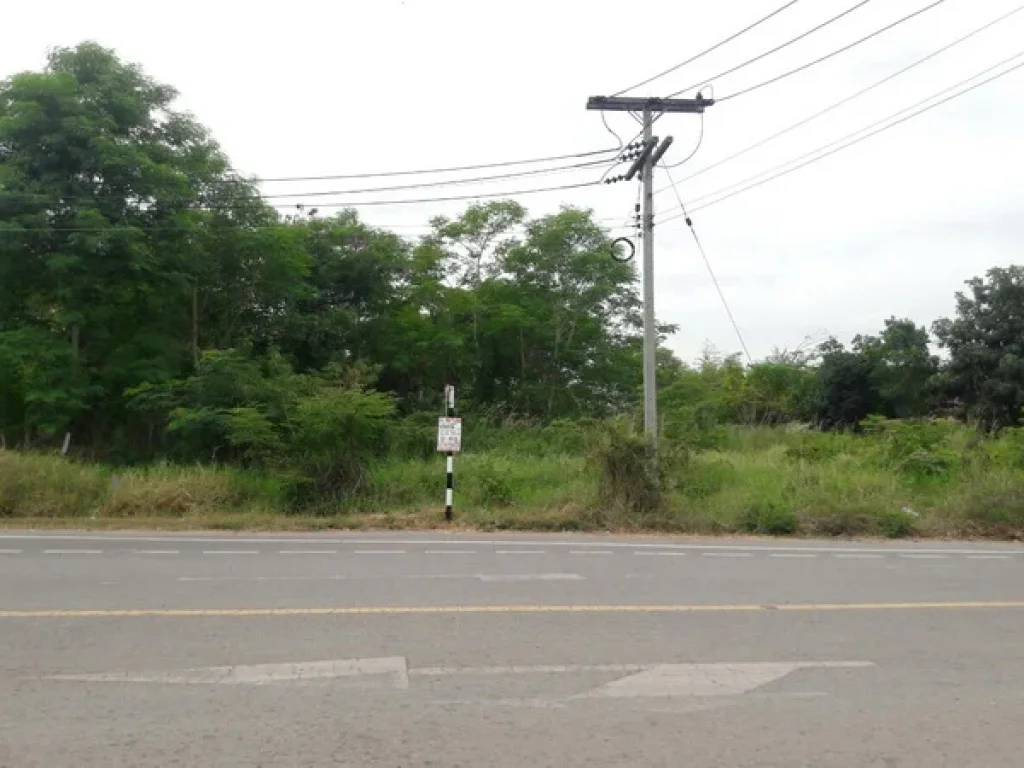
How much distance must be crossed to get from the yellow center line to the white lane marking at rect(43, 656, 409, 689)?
1640 mm

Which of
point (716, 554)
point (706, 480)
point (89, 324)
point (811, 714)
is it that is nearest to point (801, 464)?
point (706, 480)

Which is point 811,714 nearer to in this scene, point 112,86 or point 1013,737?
point 1013,737

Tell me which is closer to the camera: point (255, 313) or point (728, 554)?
point (728, 554)

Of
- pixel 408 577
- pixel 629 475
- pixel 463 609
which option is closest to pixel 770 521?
pixel 629 475

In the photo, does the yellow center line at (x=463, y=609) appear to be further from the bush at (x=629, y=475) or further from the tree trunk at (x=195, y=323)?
the tree trunk at (x=195, y=323)

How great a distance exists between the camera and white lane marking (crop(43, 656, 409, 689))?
5391mm

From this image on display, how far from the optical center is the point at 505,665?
582cm

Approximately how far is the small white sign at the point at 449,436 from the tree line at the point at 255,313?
2.02 metres

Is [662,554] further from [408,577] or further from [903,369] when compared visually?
[903,369]

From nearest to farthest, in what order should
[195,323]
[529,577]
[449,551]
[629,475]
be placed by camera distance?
1. [529,577]
2. [449,551]
3. [629,475]
4. [195,323]

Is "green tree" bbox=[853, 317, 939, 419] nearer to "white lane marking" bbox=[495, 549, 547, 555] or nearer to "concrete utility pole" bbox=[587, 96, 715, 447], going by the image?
"concrete utility pole" bbox=[587, 96, 715, 447]

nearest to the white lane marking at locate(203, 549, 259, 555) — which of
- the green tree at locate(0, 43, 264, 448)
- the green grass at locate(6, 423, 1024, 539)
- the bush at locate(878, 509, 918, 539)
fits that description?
the green grass at locate(6, 423, 1024, 539)

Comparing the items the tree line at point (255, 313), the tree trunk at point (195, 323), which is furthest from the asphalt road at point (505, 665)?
the tree trunk at point (195, 323)

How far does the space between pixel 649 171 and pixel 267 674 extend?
1397 centimetres
